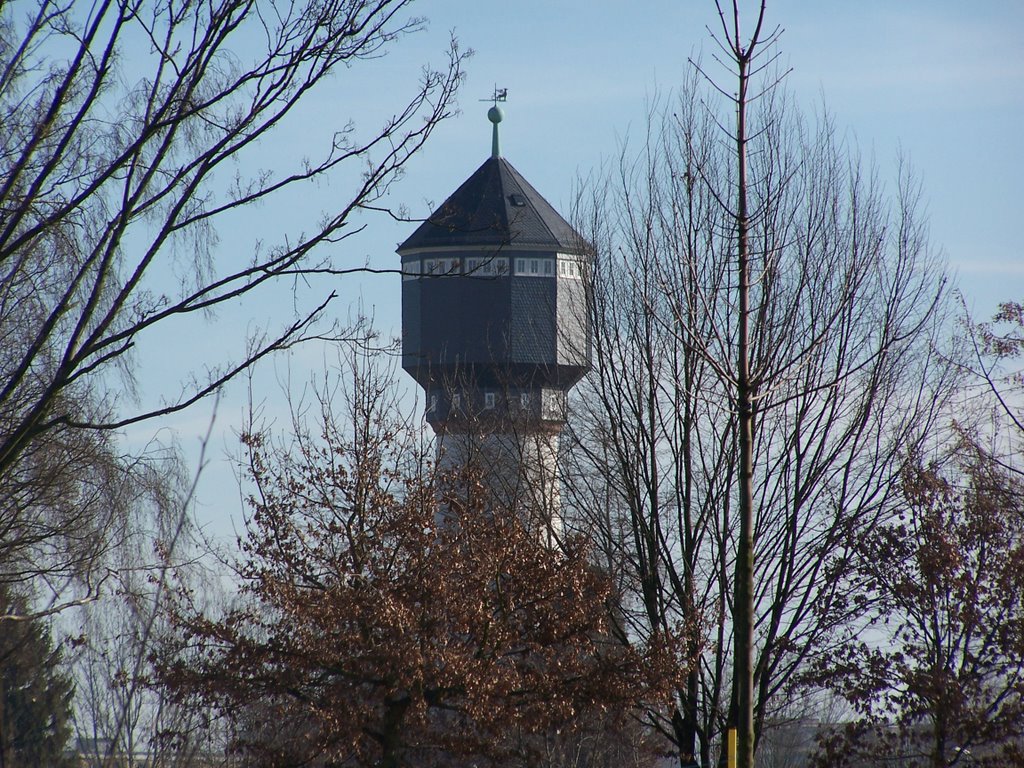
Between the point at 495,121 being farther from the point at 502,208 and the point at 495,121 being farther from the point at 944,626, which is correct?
the point at 944,626

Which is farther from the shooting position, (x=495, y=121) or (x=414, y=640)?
(x=495, y=121)

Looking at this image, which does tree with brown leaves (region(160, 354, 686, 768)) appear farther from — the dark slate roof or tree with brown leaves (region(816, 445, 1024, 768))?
the dark slate roof

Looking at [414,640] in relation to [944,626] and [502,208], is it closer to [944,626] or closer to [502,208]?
[944,626]

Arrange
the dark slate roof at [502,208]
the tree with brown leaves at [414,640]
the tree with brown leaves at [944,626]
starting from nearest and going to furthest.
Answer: the tree with brown leaves at [414,640]
the tree with brown leaves at [944,626]
the dark slate roof at [502,208]

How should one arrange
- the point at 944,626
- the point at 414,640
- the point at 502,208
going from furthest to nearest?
the point at 502,208, the point at 944,626, the point at 414,640

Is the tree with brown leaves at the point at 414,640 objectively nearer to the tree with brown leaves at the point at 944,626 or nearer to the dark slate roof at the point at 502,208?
the tree with brown leaves at the point at 944,626

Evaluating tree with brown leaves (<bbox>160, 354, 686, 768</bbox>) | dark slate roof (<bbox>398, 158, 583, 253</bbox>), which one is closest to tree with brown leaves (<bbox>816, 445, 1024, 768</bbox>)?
tree with brown leaves (<bbox>160, 354, 686, 768</bbox>)

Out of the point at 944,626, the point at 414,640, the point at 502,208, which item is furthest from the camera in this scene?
the point at 502,208

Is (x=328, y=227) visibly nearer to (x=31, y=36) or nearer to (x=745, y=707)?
(x=31, y=36)

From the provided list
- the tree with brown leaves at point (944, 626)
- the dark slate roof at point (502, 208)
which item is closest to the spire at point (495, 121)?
the dark slate roof at point (502, 208)

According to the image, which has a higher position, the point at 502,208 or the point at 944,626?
the point at 502,208

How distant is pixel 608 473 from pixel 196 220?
8.39 metres

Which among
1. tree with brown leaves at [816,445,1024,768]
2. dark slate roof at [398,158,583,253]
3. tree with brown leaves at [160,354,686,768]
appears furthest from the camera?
dark slate roof at [398,158,583,253]

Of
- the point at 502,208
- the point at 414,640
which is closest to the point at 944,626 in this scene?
the point at 414,640
